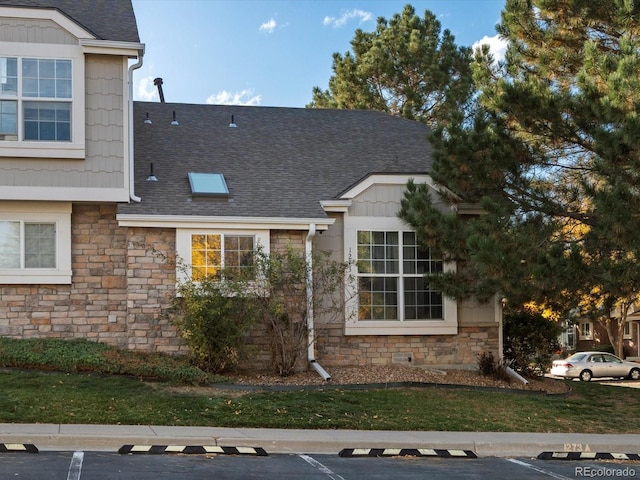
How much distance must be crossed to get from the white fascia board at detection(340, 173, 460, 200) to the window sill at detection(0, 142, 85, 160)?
539 cm

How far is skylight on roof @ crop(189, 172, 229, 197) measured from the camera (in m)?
17.3

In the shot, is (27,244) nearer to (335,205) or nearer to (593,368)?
(335,205)

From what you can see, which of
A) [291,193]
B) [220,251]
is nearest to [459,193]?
[291,193]

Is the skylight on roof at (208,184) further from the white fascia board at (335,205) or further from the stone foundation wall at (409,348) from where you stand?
the stone foundation wall at (409,348)

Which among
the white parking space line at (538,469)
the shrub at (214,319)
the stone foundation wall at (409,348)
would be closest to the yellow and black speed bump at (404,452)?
the white parking space line at (538,469)

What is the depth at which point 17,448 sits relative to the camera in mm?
10125

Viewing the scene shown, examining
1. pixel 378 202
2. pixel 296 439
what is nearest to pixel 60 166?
pixel 378 202

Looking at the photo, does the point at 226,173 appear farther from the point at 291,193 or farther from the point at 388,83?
the point at 388,83

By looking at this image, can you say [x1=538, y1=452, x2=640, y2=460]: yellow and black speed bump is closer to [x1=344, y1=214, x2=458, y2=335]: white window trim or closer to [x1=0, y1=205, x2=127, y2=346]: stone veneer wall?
[x1=344, y1=214, x2=458, y2=335]: white window trim

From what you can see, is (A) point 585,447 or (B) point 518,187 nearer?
(A) point 585,447

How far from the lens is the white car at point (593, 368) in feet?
111

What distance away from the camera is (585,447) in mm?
12117

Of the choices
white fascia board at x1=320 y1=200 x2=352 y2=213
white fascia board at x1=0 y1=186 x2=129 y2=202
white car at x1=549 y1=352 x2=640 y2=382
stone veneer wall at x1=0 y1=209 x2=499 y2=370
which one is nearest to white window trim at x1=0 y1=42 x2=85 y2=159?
white fascia board at x1=0 y1=186 x2=129 y2=202

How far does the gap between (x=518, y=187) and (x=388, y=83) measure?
19110 mm
